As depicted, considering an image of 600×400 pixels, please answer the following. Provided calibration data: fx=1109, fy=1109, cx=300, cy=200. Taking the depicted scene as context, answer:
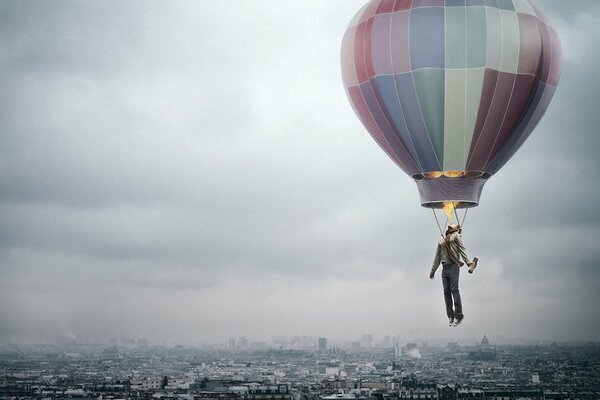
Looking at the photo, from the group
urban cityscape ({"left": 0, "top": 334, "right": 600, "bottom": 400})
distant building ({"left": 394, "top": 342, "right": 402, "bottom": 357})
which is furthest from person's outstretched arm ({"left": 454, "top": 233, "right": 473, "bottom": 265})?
distant building ({"left": 394, "top": 342, "right": 402, "bottom": 357})

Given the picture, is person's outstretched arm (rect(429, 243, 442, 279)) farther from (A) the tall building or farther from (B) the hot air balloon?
(A) the tall building

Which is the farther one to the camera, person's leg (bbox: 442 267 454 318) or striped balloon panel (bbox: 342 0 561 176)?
striped balloon panel (bbox: 342 0 561 176)

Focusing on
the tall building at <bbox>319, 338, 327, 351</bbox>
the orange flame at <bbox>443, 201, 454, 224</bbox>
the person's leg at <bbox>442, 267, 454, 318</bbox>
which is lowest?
the person's leg at <bbox>442, 267, 454, 318</bbox>

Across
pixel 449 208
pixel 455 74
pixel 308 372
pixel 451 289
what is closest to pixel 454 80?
pixel 455 74

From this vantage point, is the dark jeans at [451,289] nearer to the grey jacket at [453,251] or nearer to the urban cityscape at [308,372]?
the grey jacket at [453,251]

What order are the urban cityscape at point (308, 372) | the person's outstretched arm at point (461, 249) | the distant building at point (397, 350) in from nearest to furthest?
the person's outstretched arm at point (461, 249)
the urban cityscape at point (308, 372)
the distant building at point (397, 350)

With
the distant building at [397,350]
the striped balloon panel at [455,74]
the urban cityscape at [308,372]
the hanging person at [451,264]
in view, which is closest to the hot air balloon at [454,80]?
the striped balloon panel at [455,74]

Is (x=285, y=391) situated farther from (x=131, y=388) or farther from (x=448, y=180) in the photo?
(x=448, y=180)

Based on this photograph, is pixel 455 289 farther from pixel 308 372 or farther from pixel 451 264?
pixel 308 372
